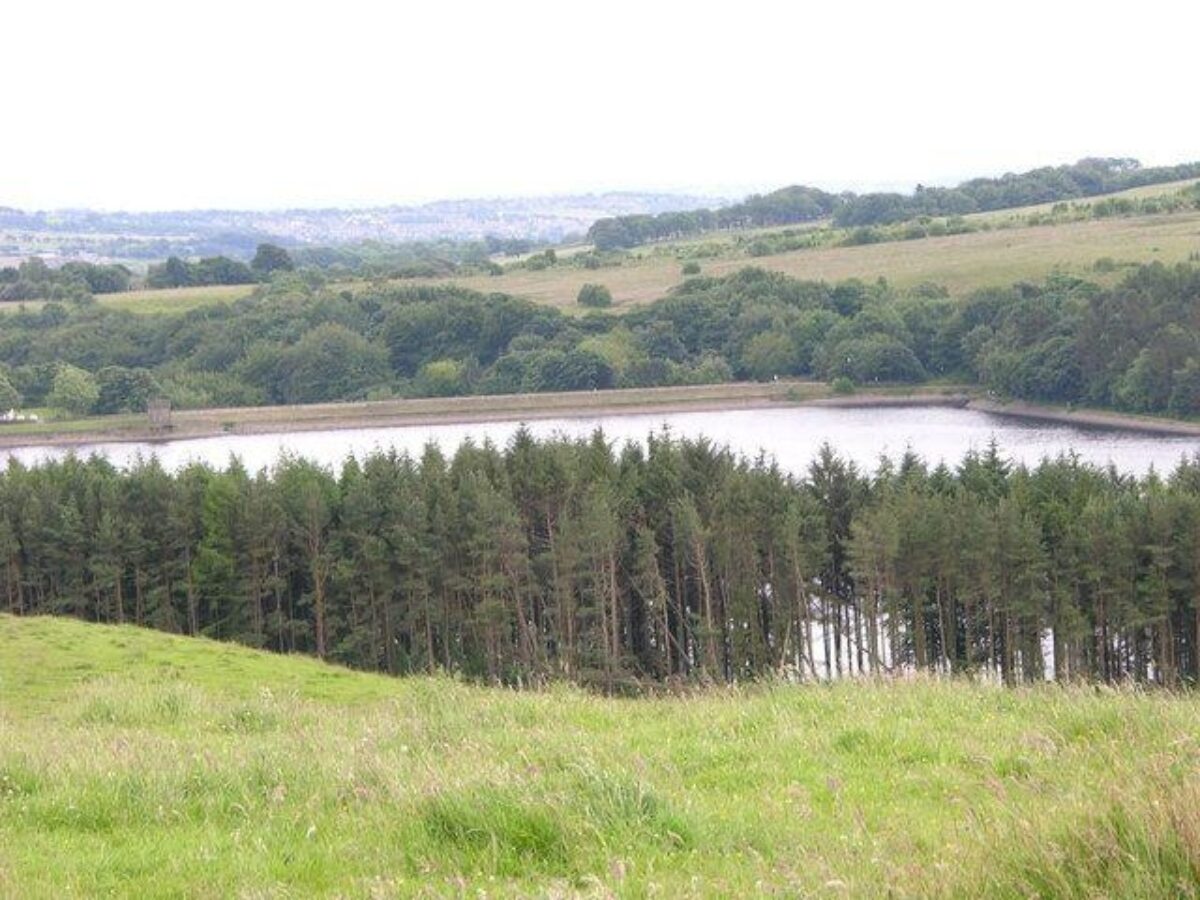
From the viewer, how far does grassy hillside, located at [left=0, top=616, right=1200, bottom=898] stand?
18.7 ft

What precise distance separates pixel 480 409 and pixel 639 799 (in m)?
130

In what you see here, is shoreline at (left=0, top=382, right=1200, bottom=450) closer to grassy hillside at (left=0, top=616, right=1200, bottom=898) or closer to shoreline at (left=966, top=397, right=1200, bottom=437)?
shoreline at (left=966, top=397, right=1200, bottom=437)

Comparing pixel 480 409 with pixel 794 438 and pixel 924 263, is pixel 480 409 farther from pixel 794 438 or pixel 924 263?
pixel 924 263

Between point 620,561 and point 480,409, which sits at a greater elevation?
point 620,561

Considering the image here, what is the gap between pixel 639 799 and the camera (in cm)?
746

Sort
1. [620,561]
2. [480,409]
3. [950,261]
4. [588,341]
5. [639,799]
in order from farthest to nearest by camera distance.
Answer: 1. [950,261]
2. [588,341]
3. [480,409]
4. [620,561]
5. [639,799]

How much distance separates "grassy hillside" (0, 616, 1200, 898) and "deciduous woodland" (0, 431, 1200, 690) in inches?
1100

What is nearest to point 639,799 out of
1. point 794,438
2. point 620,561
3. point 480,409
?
point 620,561

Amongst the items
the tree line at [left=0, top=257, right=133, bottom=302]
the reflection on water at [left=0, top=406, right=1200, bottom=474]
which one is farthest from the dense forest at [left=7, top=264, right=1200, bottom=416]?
the tree line at [left=0, top=257, right=133, bottom=302]

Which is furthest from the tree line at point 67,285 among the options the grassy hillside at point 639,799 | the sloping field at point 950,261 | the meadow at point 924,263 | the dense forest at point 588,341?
the grassy hillside at point 639,799

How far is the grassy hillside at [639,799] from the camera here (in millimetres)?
5695

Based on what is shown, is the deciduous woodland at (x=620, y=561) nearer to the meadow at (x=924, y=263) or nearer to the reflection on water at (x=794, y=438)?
the reflection on water at (x=794, y=438)

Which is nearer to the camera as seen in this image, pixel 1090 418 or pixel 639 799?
pixel 639 799

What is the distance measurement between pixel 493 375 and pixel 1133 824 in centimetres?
14036
